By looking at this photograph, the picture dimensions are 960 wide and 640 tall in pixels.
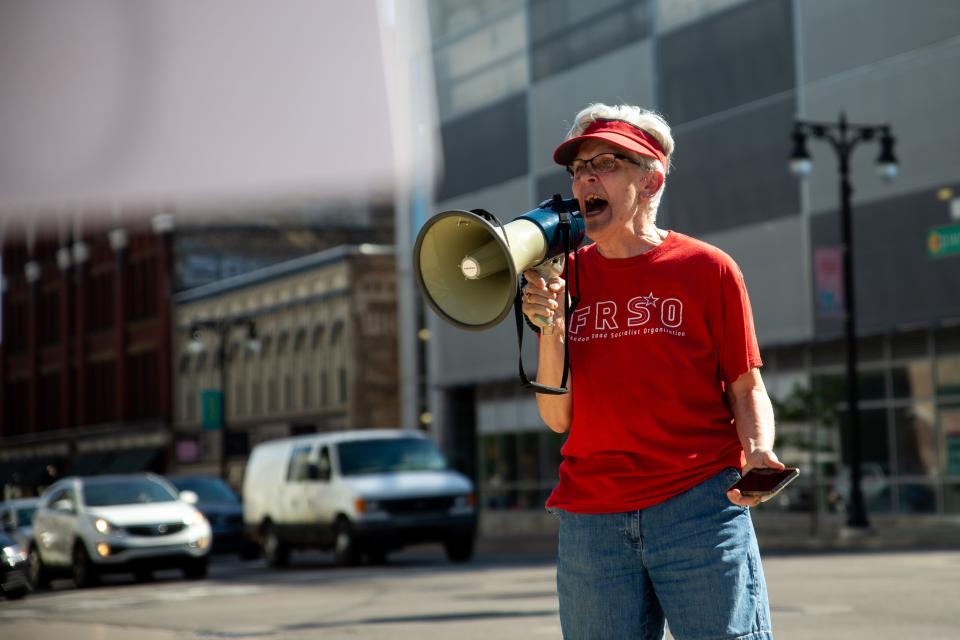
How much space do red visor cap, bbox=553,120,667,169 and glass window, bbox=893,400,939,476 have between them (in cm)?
2830

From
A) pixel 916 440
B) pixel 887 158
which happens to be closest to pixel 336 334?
pixel 916 440

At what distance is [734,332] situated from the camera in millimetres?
3885

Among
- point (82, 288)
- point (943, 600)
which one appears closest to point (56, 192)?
point (943, 600)

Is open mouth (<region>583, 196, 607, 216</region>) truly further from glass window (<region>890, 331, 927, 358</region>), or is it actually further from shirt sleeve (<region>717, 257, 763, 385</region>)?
glass window (<region>890, 331, 927, 358</region>)

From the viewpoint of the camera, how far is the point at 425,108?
152 feet

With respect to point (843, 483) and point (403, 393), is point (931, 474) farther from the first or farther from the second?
point (403, 393)

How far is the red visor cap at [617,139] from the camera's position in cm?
388

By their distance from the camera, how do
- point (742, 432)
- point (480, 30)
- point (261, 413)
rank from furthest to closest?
1. point (261, 413)
2. point (480, 30)
3. point (742, 432)

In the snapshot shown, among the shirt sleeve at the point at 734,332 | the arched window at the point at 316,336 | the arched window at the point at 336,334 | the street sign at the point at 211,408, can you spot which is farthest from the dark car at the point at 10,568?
the arched window at the point at 316,336

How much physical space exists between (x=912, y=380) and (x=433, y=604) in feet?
66.7

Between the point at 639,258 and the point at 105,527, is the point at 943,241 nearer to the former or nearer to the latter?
the point at 105,527

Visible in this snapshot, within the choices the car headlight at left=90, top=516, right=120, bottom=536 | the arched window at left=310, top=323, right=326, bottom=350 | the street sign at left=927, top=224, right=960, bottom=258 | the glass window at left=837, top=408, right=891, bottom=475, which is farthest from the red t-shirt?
the arched window at left=310, top=323, right=326, bottom=350

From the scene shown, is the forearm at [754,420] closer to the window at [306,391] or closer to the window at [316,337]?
the window at [316,337]

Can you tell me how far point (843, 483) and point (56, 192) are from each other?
102 feet
